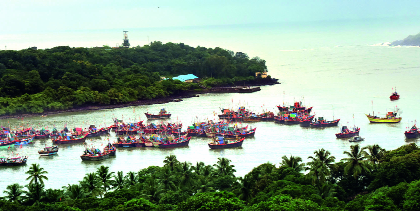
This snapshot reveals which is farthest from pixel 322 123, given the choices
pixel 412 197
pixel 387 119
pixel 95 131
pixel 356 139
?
pixel 412 197

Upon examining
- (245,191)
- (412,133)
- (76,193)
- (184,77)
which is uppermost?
(184,77)

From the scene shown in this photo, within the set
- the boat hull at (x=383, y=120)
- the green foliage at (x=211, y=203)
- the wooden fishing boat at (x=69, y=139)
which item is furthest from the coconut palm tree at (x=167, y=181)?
the boat hull at (x=383, y=120)

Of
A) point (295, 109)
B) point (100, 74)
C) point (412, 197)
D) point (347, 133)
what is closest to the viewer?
point (412, 197)

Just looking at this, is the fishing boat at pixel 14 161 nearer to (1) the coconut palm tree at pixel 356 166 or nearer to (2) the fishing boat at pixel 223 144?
(2) the fishing boat at pixel 223 144

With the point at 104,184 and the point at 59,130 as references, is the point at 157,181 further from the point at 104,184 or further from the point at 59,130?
the point at 59,130

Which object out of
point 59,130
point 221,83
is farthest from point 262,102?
point 59,130

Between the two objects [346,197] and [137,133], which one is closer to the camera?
[346,197]

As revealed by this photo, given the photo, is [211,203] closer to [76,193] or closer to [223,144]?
[76,193]

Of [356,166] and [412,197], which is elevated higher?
[356,166]
